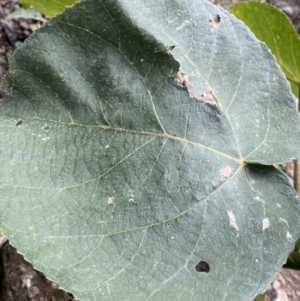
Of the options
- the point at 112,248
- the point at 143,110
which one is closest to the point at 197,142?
the point at 143,110

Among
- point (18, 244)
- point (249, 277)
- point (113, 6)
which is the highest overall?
point (113, 6)

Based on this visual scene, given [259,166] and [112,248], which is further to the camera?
[259,166]

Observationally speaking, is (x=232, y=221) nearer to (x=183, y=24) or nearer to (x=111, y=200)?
(x=111, y=200)

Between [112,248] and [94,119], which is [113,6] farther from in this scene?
[112,248]

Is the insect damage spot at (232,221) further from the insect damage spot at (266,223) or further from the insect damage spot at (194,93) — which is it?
the insect damage spot at (194,93)

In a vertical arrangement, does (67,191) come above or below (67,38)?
below

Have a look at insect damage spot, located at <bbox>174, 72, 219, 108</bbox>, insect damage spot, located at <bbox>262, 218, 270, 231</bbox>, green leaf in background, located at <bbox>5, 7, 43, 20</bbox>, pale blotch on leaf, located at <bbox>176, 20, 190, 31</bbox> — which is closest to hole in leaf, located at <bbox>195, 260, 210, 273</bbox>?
insect damage spot, located at <bbox>262, 218, 270, 231</bbox>
